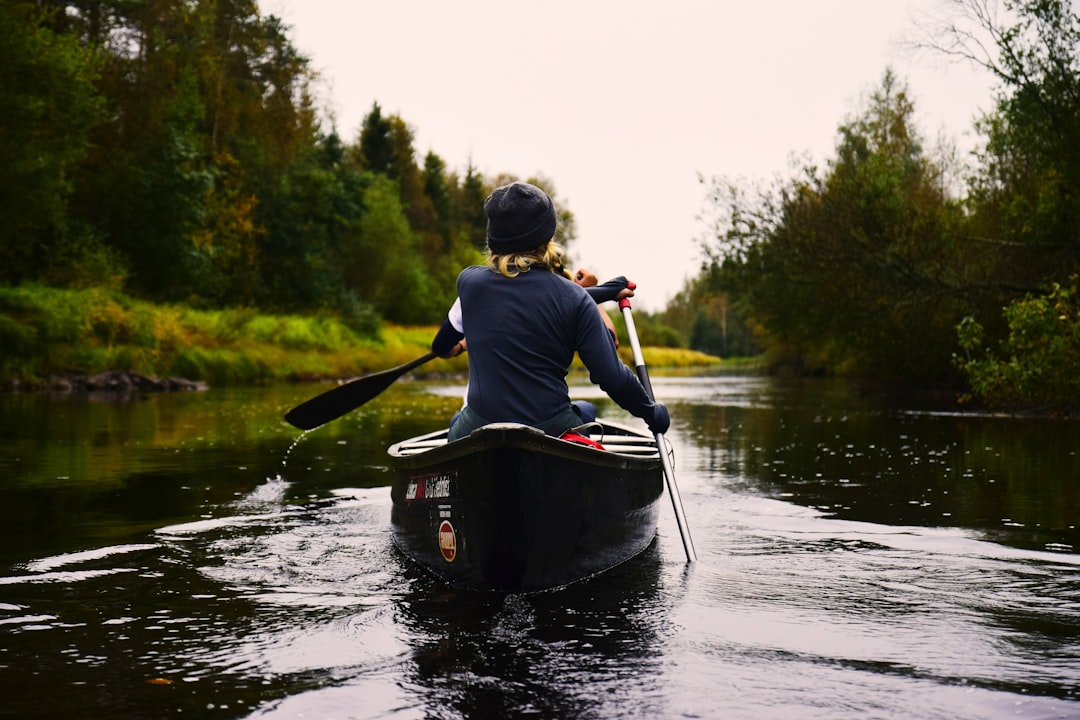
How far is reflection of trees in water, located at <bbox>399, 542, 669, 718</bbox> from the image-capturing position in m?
3.64

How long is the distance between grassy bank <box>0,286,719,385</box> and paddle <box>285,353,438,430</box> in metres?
18.6

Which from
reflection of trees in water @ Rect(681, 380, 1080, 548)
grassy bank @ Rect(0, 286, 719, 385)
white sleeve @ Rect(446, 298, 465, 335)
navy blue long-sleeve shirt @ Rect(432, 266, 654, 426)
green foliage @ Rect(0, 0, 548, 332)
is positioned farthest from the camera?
green foliage @ Rect(0, 0, 548, 332)

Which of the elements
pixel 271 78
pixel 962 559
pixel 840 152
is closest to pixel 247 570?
pixel 962 559

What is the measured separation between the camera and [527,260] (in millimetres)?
5230

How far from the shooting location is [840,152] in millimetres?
40125

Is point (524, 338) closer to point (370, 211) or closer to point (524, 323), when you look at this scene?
point (524, 323)

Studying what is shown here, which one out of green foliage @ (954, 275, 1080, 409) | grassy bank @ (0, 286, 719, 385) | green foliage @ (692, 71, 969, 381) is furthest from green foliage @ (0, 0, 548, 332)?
green foliage @ (954, 275, 1080, 409)

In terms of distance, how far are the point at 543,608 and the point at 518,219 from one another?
5.93ft

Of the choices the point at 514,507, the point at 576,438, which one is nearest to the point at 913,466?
the point at 576,438

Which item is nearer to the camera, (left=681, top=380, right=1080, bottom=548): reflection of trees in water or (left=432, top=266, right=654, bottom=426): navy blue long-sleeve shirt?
(left=432, top=266, right=654, bottom=426): navy blue long-sleeve shirt

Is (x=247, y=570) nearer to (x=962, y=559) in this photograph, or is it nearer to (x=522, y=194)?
(x=522, y=194)

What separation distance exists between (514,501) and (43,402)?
18.0 m

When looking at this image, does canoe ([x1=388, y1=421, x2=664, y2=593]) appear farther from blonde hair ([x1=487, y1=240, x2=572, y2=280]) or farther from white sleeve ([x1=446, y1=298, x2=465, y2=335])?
blonde hair ([x1=487, y1=240, x2=572, y2=280])

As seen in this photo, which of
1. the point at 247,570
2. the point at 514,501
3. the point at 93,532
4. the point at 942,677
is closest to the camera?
the point at 942,677
